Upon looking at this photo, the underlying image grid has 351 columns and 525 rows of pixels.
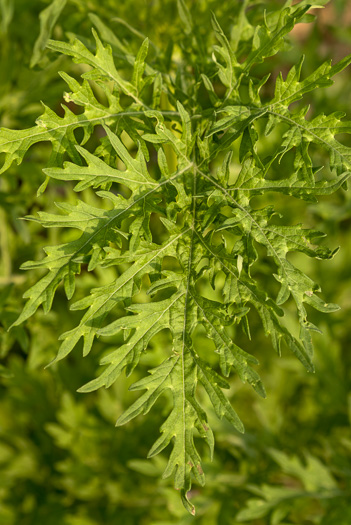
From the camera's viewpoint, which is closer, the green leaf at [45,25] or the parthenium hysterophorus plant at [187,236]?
the parthenium hysterophorus plant at [187,236]

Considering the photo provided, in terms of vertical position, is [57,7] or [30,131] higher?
[57,7]

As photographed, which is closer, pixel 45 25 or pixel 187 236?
pixel 187 236

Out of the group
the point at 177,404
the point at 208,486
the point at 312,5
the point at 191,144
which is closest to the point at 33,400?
the point at 208,486

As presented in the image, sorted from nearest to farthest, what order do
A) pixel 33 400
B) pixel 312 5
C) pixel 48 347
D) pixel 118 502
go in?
pixel 312 5 → pixel 48 347 → pixel 118 502 → pixel 33 400

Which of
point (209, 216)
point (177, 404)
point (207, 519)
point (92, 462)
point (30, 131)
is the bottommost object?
point (207, 519)

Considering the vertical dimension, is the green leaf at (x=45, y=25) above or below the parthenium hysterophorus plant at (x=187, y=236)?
above

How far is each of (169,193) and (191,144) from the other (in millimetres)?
102

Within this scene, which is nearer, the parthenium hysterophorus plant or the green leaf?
the parthenium hysterophorus plant

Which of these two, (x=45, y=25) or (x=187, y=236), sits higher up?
(x=45, y=25)

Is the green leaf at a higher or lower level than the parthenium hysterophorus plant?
higher

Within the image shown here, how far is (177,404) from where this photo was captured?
0.85 meters

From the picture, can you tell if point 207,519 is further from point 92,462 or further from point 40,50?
point 40,50

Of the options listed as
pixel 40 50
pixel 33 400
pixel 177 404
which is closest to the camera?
pixel 177 404

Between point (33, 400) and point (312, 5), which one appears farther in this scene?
point (33, 400)
